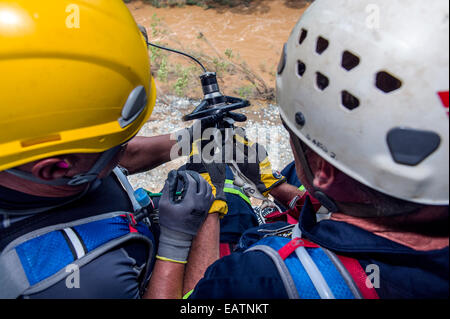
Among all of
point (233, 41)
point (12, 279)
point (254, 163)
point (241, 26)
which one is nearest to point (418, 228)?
point (254, 163)

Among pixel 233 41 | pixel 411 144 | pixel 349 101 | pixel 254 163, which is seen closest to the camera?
pixel 411 144

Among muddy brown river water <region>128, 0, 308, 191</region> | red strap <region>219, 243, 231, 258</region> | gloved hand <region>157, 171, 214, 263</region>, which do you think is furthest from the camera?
muddy brown river water <region>128, 0, 308, 191</region>

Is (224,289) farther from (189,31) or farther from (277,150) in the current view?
(189,31)

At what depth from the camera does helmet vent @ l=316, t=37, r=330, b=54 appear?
999mm

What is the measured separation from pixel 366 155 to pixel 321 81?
312mm

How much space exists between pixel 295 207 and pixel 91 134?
1365mm

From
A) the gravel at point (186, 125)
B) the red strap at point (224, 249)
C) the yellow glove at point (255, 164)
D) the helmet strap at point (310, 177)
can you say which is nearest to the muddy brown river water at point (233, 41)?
the gravel at point (186, 125)

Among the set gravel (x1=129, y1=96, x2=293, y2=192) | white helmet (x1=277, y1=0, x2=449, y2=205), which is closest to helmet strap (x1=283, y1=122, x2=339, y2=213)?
white helmet (x1=277, y1=0, x2=449, y2=205)

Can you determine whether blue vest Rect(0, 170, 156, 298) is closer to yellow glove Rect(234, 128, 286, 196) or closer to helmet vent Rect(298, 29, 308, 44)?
yellow glove Rect(234, 128, 286, 196)

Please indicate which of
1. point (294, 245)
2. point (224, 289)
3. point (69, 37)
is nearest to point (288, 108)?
point (294, 245)

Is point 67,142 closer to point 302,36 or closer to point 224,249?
point 302,36

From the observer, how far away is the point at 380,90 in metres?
0.86

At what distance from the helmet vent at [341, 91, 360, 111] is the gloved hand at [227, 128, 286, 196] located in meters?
0.99

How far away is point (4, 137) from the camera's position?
3.38 ft
